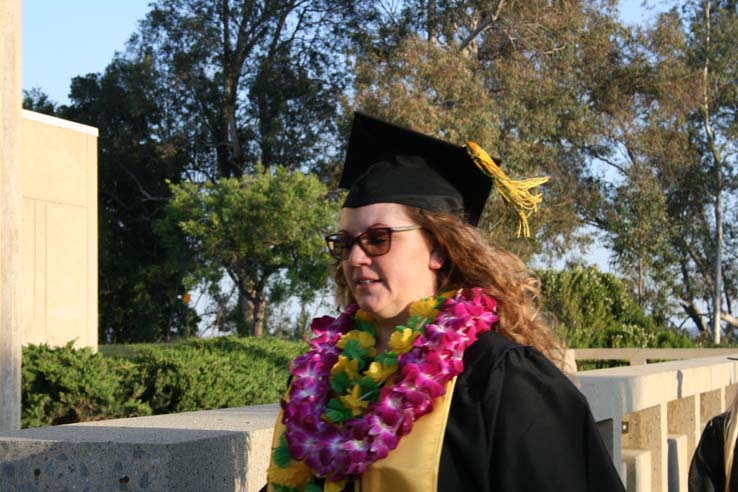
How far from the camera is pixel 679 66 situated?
2834 cm

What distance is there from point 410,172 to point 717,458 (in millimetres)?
2456

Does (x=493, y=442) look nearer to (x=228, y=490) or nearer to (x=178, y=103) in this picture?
(x=228, y=490)

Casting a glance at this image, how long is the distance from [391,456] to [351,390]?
28 centimetres

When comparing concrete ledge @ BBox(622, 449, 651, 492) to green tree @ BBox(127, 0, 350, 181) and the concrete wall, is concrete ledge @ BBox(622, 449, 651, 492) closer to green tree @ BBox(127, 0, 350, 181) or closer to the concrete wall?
the concrete wall

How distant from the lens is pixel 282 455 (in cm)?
226

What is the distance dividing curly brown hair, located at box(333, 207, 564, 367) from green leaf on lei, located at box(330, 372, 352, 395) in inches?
11.6

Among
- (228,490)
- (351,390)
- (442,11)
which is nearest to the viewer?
(351,390)

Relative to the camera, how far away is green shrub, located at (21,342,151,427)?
7801mm

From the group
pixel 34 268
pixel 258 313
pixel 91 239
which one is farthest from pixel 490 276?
pixel 258 313

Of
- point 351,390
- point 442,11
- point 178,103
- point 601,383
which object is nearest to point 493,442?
point 351,390

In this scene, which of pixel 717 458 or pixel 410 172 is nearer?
pixel 410 172

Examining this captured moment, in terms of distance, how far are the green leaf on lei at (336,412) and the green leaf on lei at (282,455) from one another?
0.13 metres

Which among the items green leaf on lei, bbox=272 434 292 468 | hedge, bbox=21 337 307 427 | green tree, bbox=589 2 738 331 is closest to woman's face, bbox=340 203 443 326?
green leaf on lei, bbox=272 434 292 468

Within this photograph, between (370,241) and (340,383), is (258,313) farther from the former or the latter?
(370,241)
